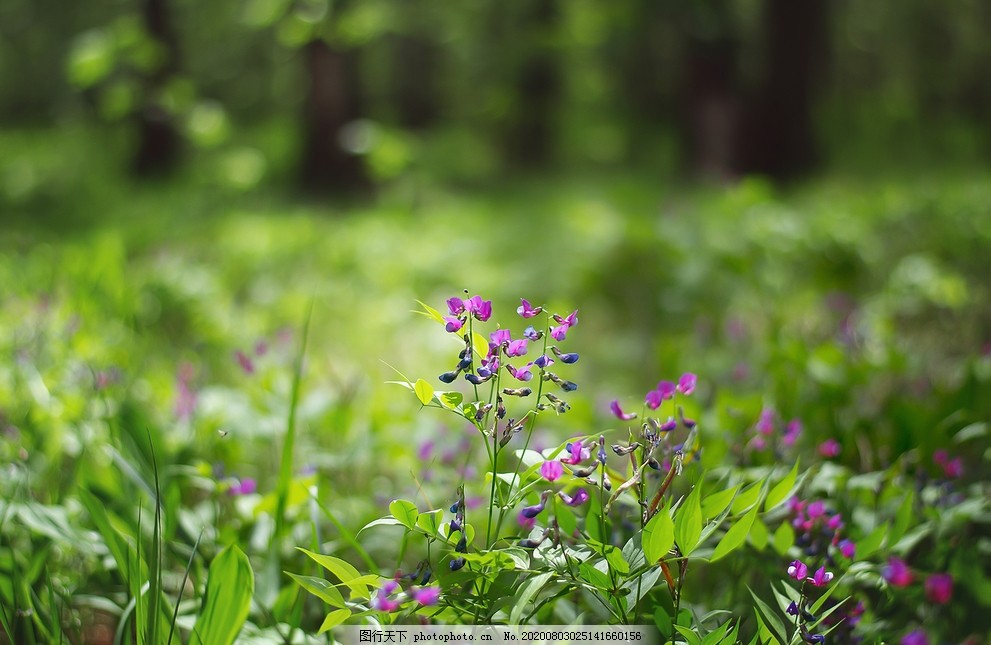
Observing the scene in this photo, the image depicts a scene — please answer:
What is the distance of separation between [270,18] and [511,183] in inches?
344

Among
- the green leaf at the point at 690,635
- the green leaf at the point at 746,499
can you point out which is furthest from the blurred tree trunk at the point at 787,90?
the green leaf at the point at 690,635

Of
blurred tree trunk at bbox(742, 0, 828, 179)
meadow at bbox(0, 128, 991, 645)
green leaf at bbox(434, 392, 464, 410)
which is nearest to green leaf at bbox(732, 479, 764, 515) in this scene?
meadow at bbox(0, 128, 991, 645)

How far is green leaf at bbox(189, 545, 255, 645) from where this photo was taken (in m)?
1.20

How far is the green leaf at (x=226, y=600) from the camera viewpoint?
3.93ft

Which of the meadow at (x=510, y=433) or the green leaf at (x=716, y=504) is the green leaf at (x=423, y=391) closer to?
the meadow at (x=510, y=433)

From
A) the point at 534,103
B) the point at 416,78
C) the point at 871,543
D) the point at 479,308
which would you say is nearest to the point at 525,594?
the point at 479,308

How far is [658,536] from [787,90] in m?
10.2

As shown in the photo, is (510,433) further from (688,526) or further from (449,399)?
(688,526)

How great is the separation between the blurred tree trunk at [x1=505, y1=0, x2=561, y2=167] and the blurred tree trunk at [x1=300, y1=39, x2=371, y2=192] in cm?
371

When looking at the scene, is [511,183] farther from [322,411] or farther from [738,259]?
[322,411]

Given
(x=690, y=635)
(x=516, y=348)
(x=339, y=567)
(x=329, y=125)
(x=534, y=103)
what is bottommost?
(x=690, y=635)

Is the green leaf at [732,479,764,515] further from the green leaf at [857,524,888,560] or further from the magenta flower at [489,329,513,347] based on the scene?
the magenta flower at [489,329,513,347]

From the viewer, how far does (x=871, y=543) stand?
55.0 inches

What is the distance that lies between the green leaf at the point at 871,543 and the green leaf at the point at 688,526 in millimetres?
475
